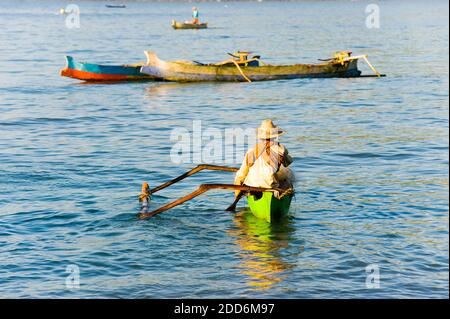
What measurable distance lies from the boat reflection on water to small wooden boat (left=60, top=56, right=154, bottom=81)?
76.0 ft

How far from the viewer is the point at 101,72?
38.1 meters

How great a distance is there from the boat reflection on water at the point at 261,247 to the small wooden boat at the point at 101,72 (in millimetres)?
23161

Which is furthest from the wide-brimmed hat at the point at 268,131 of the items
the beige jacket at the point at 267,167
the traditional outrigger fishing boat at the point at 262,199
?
the traditional outrigger fishing boat at the point at 262,199

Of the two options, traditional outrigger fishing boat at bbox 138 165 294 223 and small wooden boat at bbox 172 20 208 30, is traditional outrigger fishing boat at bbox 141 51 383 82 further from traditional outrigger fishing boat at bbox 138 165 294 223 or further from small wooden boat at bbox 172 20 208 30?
small wooden boat at bbox 172 20 208 30

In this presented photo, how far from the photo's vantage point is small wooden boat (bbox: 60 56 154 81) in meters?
37.9

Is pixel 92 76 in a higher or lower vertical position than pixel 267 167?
higher

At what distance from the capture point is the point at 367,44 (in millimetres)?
68000

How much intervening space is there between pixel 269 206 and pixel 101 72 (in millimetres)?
24681

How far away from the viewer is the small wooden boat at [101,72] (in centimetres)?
3794

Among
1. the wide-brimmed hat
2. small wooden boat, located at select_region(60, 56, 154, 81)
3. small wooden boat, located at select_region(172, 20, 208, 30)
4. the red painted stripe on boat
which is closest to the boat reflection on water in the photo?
the wide-brimmed hat

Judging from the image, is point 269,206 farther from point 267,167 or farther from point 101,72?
point 101,72

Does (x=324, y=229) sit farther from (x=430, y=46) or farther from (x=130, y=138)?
(x=430, y=46)

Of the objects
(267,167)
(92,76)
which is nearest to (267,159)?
(267,167)

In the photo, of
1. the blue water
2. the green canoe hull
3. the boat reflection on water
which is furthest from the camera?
the green canoe hull
